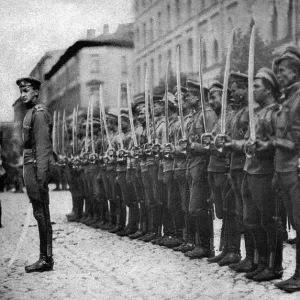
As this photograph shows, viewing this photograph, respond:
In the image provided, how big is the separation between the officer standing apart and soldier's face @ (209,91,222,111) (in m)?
1.84

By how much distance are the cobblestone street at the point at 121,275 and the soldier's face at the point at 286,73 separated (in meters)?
1.76

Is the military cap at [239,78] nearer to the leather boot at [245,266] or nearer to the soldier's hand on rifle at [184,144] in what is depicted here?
the soldier's hand on rifle at [184,144]

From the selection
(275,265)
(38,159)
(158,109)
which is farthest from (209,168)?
(158,109)

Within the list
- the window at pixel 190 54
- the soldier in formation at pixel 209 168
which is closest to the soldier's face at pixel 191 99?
the soldier in formation at pixel 209 168

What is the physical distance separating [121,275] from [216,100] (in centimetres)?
221

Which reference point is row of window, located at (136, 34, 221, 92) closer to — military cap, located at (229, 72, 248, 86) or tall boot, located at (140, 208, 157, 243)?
tall boot, located at (140, 208, 157, 243)

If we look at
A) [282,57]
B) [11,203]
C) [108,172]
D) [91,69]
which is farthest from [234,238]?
[11,203]

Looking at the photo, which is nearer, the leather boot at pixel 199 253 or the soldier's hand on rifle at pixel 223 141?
the soldier's hand on rifle at pixel 223 141

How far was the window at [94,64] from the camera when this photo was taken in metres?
11.1

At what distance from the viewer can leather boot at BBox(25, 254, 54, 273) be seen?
659 cm

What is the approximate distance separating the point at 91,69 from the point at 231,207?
6.03 metres

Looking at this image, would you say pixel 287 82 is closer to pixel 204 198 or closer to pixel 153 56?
pixel 204 198

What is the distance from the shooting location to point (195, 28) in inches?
415

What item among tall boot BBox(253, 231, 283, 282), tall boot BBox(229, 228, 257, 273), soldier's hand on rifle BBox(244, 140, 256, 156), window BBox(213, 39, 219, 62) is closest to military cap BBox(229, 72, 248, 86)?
soldier's hand on rifle BBox(244, 140, 256, 156)
